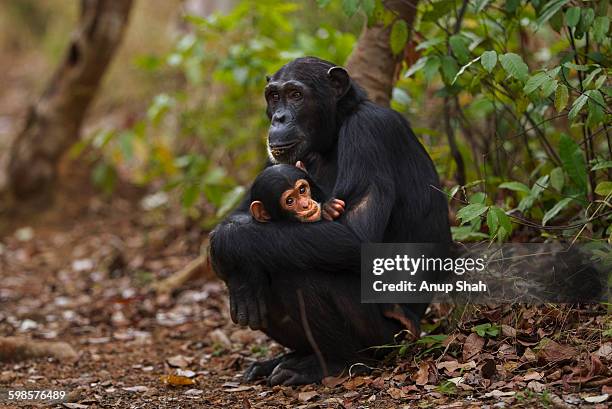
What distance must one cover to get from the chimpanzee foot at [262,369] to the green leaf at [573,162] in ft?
7.15

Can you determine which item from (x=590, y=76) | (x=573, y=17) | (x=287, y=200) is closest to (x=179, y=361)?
(x=287, y=200)

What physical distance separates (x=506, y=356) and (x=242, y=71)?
4.44 metres

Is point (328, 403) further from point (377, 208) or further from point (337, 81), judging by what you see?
point (337, 81)

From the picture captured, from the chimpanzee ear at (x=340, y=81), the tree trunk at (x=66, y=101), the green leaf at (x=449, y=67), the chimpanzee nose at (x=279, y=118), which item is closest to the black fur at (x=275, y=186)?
the chimpanzee nose at (x=279, y=118)

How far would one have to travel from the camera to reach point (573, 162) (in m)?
5.26

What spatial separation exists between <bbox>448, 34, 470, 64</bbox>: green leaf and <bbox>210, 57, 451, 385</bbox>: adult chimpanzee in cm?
56

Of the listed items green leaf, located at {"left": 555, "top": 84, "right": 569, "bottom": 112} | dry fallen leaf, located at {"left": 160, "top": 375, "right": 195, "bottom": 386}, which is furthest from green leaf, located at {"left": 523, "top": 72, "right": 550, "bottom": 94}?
dry fallen leaf, located at {"left": 160, "top": 375, "right": 195, "bottom": 386}

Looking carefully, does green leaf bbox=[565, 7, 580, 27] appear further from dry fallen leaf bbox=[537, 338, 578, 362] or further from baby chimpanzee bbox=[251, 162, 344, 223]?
dry fallen leaf bbox=[537, 338, 578, 362]

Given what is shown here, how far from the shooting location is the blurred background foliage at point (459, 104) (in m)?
4.91

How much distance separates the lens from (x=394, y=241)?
516cm

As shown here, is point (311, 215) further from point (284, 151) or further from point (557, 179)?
point (557, 179)

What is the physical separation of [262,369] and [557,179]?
2295 mm

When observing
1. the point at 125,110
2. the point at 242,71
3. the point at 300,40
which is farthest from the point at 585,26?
the point at 125,110

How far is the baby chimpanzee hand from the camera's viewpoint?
479cm
